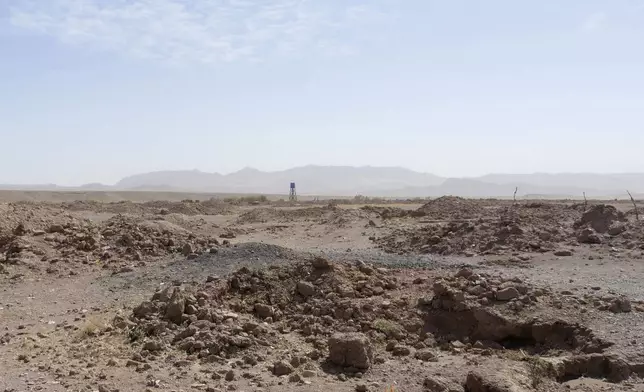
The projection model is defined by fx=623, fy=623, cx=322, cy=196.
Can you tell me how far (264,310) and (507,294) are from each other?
338cm

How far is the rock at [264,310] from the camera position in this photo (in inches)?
337

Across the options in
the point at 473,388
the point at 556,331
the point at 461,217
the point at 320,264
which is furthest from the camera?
the point at 461,217

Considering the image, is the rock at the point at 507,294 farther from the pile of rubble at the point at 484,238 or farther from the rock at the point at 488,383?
the pile of rubble at the point at 484,238

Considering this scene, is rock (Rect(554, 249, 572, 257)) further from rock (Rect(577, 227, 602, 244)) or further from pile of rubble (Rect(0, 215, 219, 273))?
pile of rubble (Rect(0, 215, 219, 273))

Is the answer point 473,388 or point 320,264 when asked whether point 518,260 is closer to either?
point 320,264

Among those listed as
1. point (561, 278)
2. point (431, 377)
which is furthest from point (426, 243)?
point (431, 377)

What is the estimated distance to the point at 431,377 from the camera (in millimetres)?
6773

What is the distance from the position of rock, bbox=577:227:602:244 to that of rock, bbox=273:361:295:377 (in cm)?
1071

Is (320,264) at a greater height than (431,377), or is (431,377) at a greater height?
(320,264)

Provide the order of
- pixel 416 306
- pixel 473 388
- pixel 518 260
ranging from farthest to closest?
1. pixel 518 260
2. pixel 416 306
3. pixel 473 388

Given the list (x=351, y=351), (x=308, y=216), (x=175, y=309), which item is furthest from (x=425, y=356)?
(x=308, y=216)

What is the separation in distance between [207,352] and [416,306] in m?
3.15

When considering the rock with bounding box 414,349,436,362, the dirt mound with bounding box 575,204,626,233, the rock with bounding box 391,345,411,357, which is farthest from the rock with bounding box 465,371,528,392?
the dirt mound with bounding box 575,204,626,233

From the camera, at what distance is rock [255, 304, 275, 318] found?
28.1 ft
